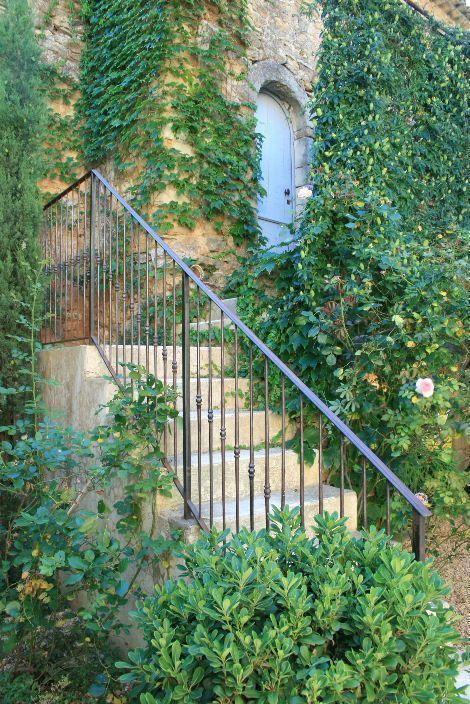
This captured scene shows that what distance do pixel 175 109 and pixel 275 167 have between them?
1.78 metres

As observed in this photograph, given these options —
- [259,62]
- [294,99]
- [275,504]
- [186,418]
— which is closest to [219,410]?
[275,504]

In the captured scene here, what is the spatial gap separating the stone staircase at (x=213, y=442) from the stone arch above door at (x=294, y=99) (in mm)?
3459

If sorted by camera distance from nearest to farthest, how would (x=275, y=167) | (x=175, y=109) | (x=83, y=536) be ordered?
(x=83, y=536) → (x=175, y=109) → (x=275, y=167)

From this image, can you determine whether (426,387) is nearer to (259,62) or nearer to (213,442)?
(213,442)

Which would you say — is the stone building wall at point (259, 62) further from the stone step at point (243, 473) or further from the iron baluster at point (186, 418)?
the iron baluster at point (186, 418)

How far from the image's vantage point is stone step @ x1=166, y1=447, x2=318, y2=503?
9.09 ft

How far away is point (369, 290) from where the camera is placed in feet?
10.3

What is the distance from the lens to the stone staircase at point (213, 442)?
2660mm

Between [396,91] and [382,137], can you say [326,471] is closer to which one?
[382,137]

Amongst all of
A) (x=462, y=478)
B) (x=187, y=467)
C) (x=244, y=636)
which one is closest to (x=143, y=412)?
(x=187, y=467)

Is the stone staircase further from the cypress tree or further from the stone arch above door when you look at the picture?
the stone arch above door

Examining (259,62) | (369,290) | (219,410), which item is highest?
(259,62)

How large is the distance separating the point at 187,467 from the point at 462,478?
1.63 metres

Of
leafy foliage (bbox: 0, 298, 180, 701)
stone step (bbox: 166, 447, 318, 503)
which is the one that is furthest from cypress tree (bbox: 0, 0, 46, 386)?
stone step (bbox: 166, 447, 318, 503)
